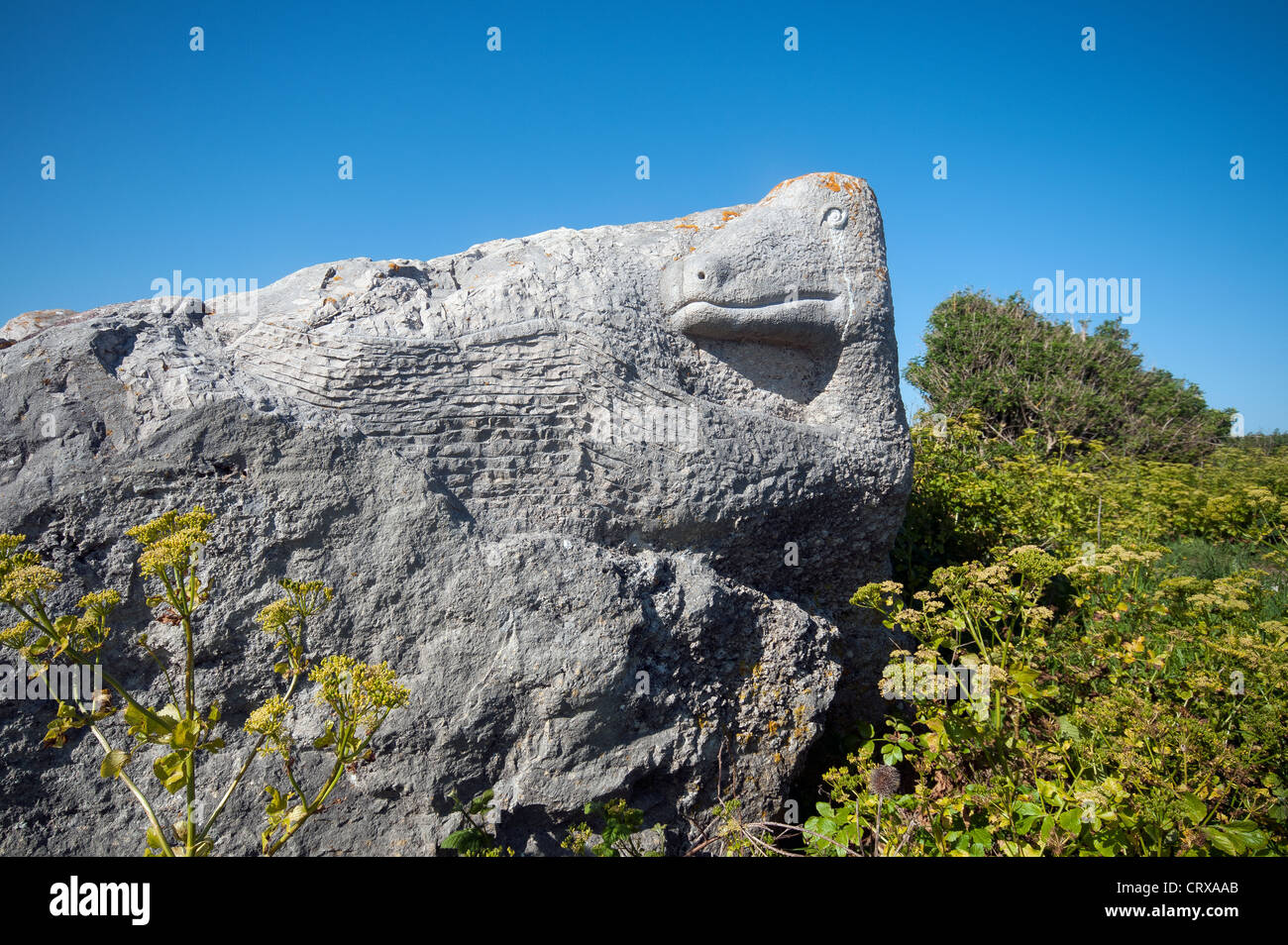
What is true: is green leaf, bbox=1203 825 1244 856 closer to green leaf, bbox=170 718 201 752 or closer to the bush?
green leaf, bbox=170 718 201 752

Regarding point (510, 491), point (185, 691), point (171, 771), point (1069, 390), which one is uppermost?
point (1069, 390)

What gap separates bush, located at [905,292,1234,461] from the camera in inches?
437

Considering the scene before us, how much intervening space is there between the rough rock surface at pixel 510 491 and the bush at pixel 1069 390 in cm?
873

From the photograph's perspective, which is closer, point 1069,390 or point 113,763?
point 113,763

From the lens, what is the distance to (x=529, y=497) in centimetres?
288

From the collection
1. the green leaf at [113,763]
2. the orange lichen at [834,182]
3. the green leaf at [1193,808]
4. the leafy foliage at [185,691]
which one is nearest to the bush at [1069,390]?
the orange lichen at [834,182]

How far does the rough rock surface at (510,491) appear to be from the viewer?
8.23 ft

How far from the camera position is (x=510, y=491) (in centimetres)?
287

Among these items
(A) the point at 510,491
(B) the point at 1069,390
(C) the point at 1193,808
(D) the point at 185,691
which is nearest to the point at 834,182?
(A) the point at 510,491

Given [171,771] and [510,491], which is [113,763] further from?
[510,491]

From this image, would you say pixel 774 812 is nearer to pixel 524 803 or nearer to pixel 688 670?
pixel 688 670

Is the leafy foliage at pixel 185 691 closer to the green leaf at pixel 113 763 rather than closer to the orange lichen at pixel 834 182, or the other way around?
the green leaf at pixel 113 763

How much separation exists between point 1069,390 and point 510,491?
10793 mm
